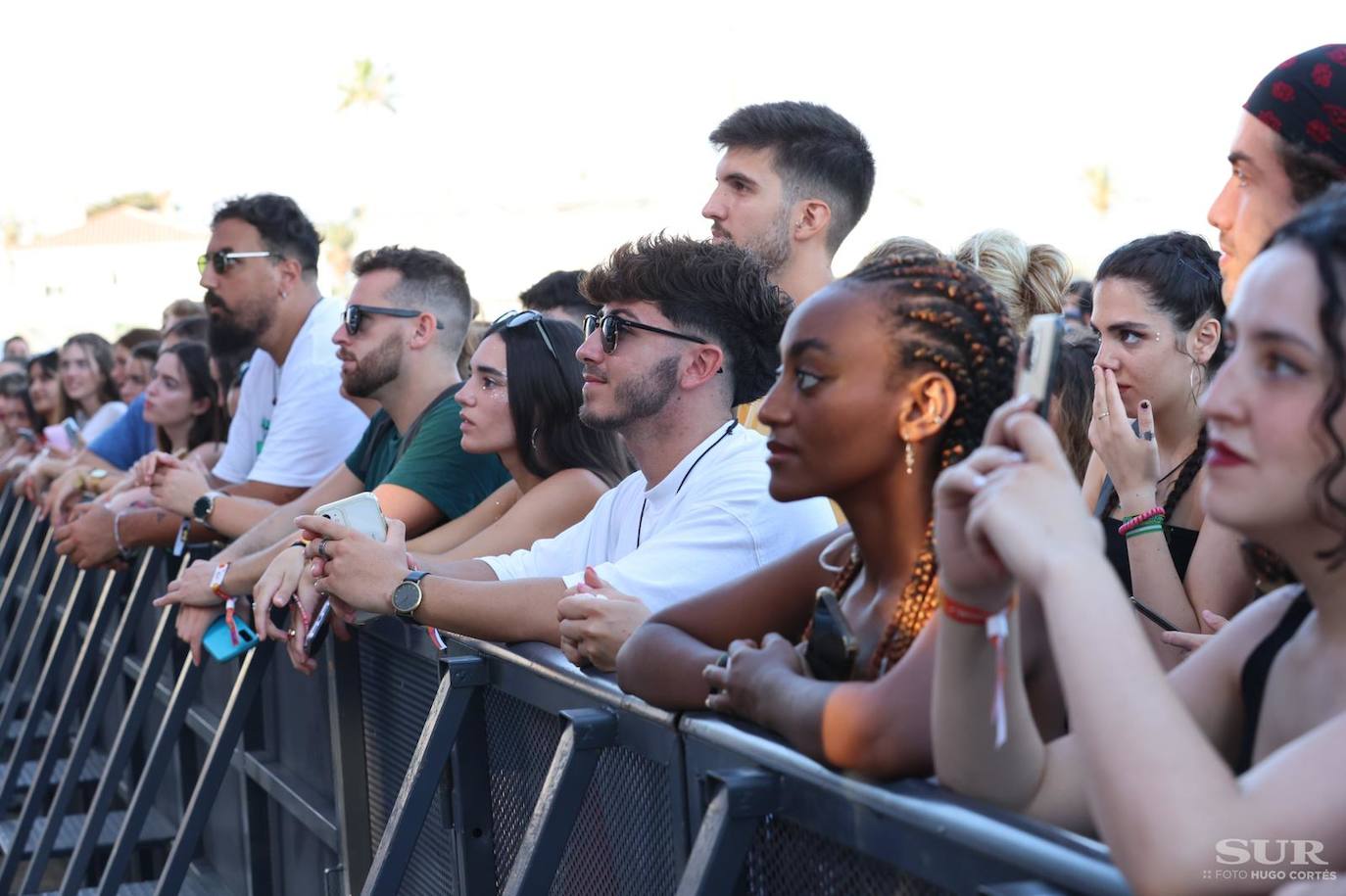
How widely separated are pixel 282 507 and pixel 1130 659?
4358 mm

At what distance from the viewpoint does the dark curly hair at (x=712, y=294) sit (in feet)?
12.4

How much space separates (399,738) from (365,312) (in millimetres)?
2379

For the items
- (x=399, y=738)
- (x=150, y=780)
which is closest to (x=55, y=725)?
(x=150, y=780)

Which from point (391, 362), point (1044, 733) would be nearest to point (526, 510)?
point (391, 362)

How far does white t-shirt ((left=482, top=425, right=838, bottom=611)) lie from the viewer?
3.24m

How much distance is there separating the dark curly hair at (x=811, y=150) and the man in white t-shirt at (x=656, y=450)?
98cm

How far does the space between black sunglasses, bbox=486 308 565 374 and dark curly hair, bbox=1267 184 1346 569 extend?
3.15 meters

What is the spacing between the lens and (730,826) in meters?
2.08

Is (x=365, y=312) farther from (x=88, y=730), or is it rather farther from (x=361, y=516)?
(x=88, y=730)

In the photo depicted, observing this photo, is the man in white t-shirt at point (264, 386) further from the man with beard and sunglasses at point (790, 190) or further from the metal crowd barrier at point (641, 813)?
the metal crowd barrier at point (641, 813)

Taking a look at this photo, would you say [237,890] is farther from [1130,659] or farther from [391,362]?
[1130,659]

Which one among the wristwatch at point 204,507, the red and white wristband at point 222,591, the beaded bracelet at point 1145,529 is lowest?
the red and white wristband at point 222,591

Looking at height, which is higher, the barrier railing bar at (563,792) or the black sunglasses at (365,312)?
the black sunglasses at (365,312)

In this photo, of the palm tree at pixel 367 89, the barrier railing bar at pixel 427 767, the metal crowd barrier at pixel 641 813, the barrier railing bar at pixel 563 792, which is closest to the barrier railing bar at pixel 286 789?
the metal crowd barrier at pixel 641 813
